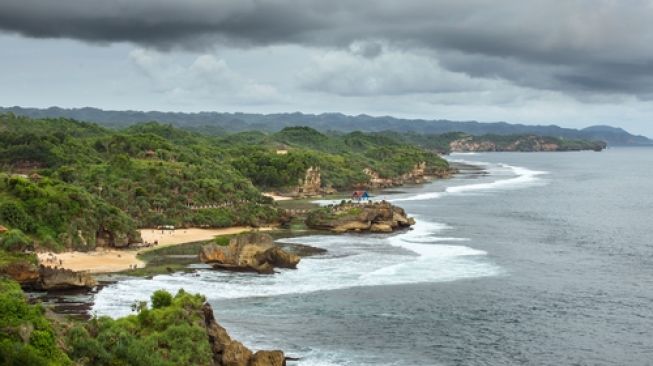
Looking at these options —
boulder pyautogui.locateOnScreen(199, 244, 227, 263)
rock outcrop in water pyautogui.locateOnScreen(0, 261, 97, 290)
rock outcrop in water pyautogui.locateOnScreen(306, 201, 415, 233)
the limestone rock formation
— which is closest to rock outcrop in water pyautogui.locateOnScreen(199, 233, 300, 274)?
boulder pyautogui.locateOnScreen(199, 244, 227, 263)

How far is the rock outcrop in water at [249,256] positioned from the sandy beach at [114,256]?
9.08m

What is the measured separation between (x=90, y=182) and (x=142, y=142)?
48.5 meters

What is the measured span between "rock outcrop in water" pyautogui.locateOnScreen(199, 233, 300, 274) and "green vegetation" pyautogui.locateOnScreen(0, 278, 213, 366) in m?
36.5

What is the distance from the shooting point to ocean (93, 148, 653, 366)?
57969mm

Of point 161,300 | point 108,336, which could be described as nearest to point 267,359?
point 161,300

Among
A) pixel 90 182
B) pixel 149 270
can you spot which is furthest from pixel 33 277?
pixel 90 182

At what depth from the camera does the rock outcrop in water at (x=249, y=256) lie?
88688mm

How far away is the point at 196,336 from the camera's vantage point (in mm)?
45969

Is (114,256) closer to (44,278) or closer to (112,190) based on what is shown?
(44,278)

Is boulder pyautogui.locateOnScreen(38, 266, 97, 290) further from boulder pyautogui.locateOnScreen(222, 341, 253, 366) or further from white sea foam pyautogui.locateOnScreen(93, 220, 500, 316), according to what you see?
boulder pyautogui.locateOnScreen(222, 341, 253, 366)

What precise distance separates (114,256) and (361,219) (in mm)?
47952

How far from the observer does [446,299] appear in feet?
246

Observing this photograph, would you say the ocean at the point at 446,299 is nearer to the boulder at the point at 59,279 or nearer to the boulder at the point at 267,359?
the boulder at the point at 59,279

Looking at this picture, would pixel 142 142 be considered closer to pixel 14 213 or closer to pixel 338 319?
pixel 14 213
